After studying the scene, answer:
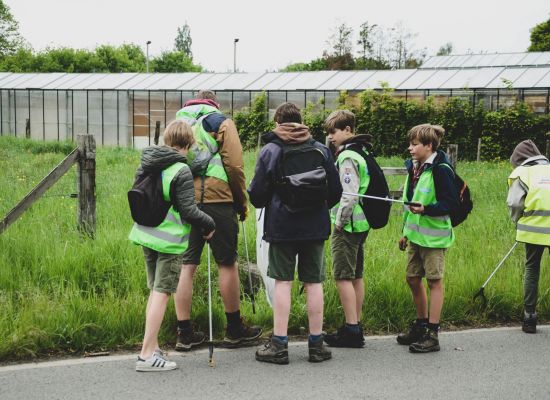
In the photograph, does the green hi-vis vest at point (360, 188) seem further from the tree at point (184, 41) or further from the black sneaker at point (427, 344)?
the tree at point (184, 41)

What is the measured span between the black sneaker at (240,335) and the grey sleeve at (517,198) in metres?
2.49

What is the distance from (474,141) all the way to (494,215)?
56.3 feet

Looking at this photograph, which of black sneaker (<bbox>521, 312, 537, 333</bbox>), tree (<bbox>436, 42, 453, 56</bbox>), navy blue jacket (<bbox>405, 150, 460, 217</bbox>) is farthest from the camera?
tree (<bbox>436, 42, 453, 56</bbox>)

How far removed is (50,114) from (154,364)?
32.8 meters

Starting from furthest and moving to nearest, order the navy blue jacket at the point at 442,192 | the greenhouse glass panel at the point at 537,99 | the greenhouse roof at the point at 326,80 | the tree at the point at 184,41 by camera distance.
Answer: the tree at the point at 184,41, the greenhouse roof at the point at 326,80, the greenhouse glass panel at the point at 537,99, the navy blue jacket at the point at 442,192

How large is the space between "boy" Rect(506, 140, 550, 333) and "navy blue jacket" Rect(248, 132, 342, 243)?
2.04 m

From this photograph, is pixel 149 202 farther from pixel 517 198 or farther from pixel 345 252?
pixel 517 198

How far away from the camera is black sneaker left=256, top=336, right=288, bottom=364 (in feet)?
15.3

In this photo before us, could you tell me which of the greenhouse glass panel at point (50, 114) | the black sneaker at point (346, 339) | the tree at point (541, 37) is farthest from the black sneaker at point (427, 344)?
the tree at point (541, 37)

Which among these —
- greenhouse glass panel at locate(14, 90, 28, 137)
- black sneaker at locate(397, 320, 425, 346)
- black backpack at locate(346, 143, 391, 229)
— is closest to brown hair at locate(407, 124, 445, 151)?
black backpack at locate(346, 143, 391, 229)

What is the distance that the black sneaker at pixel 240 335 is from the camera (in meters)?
5.09

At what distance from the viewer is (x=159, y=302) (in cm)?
453

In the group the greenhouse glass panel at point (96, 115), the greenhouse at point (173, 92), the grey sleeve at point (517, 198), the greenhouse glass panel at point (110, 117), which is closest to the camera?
the grey sleeve at point (517, 198)

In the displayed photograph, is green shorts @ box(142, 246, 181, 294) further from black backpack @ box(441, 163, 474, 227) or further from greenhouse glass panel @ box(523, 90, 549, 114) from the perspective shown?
greenhouse glass panel @ box(523, 90, 549, 114)
